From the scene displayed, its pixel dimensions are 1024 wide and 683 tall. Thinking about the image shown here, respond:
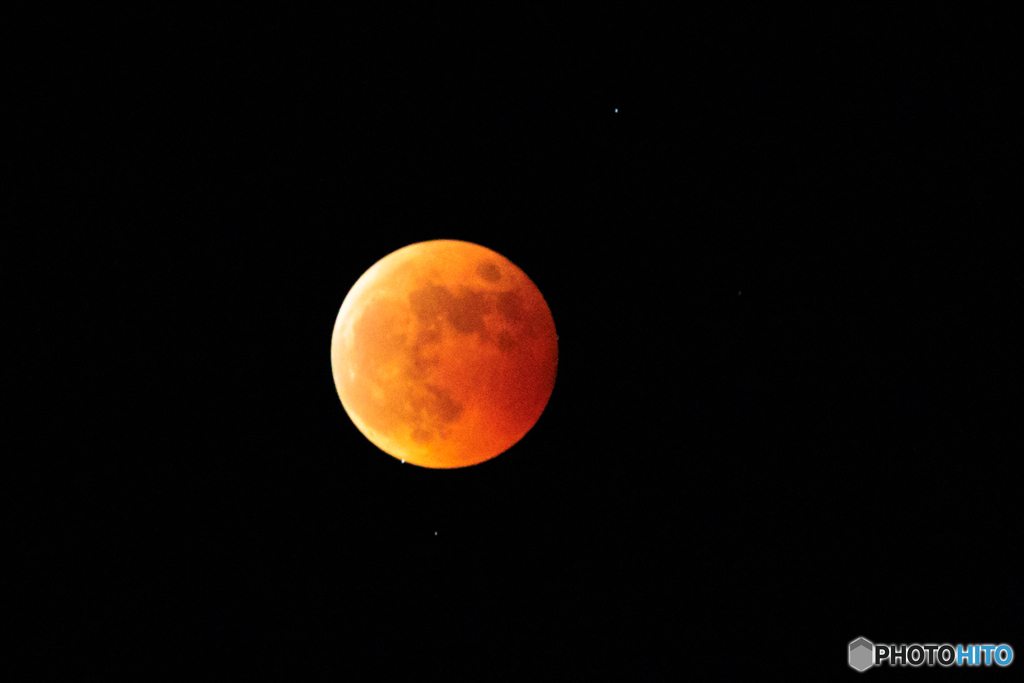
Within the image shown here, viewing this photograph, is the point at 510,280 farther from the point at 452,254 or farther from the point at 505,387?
the point at 505,387

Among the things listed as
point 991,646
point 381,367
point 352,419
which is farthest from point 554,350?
point 991,646

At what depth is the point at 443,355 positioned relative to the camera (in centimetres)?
530

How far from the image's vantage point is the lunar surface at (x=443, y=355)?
5332 millimetres

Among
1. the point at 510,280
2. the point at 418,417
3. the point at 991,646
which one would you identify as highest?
the point at 510,280

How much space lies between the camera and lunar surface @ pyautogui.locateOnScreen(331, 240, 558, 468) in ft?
17.5

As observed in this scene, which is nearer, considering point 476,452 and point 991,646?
point 991,646

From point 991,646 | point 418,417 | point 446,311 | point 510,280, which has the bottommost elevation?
point 991,646

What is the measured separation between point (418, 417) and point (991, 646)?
5.02 metres

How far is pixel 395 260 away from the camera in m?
5.84

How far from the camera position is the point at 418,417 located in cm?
542

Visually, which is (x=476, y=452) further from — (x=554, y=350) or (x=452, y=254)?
(x=452, y=254)

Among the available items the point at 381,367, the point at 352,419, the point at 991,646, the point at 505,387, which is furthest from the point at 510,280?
the point at 991,646

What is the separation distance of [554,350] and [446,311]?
116cm

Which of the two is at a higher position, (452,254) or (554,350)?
(452,254)
